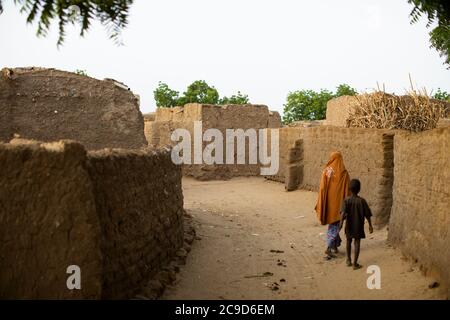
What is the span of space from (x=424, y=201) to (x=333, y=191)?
5.26 feet

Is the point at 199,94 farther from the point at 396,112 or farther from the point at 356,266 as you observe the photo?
the point at 356,266

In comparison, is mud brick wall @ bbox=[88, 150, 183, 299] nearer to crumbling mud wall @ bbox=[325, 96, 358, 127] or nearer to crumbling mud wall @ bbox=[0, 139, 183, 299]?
crumbling mud wall @ bbox=[0, 139, 183, 299]

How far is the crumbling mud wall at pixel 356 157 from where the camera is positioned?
26.5 ft

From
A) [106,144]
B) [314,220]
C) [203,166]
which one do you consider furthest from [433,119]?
[203,166]

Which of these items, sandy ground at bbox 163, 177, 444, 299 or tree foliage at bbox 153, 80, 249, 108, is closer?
sandy ground at bbox 163, 177, 444, 299

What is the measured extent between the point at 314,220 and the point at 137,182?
5.11m

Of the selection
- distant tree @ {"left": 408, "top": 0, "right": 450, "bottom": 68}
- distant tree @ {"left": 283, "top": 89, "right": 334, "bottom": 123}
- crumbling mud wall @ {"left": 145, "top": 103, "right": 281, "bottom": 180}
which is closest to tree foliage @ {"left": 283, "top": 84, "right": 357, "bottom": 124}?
distant tree @ {"left": 283, "top": 89, "right": 334, "bottom": 123}

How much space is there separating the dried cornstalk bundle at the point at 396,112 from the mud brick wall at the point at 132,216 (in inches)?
191

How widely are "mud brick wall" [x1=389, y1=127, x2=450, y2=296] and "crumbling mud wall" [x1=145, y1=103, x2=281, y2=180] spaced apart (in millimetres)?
9566

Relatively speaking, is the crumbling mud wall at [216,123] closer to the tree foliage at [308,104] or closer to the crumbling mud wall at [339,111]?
the crumbling mud wall at [339,111]

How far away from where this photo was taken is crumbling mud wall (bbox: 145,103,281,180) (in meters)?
16.0

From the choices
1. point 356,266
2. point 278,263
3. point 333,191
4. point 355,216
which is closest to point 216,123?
point 333,191

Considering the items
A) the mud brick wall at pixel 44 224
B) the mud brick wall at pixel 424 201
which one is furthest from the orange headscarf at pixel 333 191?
the mud brick wall at pixel 44 224
